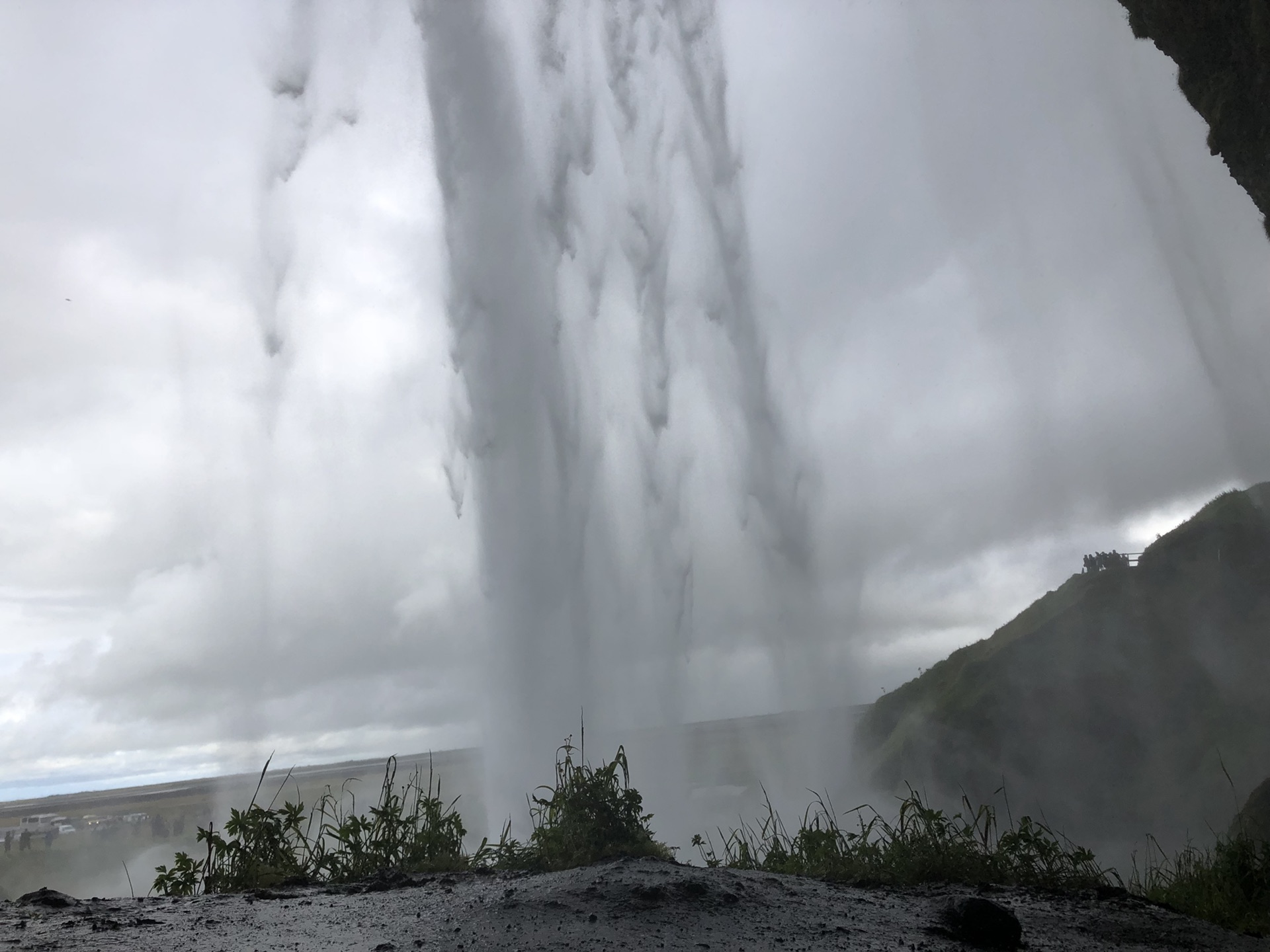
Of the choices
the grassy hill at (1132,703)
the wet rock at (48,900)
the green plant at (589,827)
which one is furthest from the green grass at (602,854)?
the grassy hill at (1132,703)

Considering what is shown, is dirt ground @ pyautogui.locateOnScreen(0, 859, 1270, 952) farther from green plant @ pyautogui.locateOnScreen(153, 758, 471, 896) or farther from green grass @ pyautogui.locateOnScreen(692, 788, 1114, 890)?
green plant @ pyautogui.locateOnScreen(153, 758, 471, 896)

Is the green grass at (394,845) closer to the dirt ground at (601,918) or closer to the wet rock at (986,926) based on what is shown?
the dirt ground at (601,918)

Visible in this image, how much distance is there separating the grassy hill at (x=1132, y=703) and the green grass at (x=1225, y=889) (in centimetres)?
2536

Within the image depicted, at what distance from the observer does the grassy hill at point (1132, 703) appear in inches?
1271

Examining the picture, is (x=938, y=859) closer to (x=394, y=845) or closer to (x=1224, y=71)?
(x=394, y=845)

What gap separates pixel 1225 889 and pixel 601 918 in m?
6.65

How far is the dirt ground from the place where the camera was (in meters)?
5.27

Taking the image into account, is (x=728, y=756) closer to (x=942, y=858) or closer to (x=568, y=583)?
(x=568, y=583)

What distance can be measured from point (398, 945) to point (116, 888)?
5073 centimetres

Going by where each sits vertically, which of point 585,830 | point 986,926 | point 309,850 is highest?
point 309,850

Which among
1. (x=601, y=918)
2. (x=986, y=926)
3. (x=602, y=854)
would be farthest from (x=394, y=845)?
(x=986, y=926)

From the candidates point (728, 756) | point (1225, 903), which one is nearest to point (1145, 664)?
point (728, 756)

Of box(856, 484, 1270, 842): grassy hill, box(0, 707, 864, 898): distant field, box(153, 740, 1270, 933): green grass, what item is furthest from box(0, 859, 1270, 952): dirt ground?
box(856, 484, 1270, 842): grassy hill

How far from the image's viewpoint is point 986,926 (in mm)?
5395
